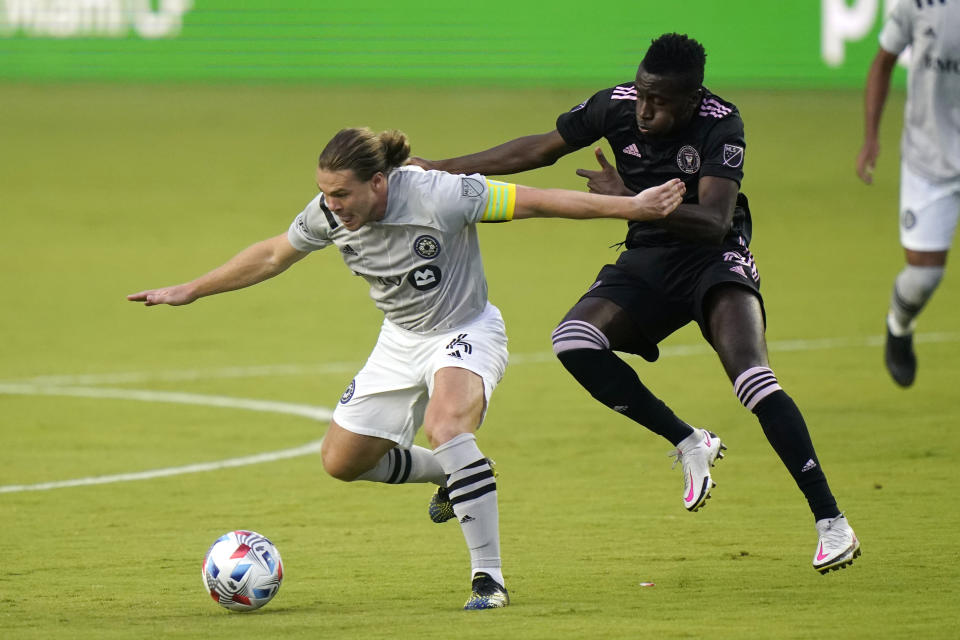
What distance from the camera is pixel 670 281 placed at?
7871 mm

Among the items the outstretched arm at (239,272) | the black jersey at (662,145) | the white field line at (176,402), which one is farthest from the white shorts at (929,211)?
the outstretched arm at (239,272)

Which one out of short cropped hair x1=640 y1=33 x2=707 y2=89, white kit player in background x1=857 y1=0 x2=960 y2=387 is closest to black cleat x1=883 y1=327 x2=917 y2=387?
white kit player in background x1=857 y1=0 x2=960 y2=387

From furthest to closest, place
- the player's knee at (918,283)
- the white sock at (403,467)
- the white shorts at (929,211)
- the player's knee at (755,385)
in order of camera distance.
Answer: the player's knee at (918,283)
the white shorts at (929,211)
the white sock at (403,467)
the player's knee at (755,385)

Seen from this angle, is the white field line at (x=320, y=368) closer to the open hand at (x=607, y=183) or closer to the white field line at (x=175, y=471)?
the white field line at (x=175, y=471)

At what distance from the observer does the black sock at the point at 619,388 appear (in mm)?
7793

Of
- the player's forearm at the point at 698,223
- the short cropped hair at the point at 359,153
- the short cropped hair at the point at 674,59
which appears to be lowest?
the player's forearm at the point at 698,223

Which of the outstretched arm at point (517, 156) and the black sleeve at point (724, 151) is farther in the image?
the outstretched arm at point (517, 156)

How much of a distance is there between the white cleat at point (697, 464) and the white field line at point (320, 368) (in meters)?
6.55

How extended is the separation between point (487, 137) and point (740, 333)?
20.7 m

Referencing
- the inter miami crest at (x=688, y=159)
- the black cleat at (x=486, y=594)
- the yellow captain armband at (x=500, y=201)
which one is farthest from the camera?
the inter miami crest at (x=688, y=159)

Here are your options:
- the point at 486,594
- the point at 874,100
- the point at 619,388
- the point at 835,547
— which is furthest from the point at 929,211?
the point at 486,594

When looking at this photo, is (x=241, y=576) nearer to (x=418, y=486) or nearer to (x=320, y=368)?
(x=418, y=486)

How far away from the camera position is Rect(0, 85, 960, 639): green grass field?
6.86m

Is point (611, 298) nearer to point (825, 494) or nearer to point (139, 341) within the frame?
point (825, 494)
